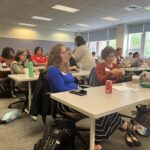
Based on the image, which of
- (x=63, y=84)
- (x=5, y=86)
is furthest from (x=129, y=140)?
(x=5, y=86)

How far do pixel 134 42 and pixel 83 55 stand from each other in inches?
264

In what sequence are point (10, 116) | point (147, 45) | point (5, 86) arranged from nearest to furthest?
point (10, 116) < point (5, 86) < point (147, 45)

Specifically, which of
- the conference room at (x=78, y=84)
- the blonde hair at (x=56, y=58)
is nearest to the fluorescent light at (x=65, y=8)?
the conference room at (x=78, y=84)

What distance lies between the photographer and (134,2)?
5.56m

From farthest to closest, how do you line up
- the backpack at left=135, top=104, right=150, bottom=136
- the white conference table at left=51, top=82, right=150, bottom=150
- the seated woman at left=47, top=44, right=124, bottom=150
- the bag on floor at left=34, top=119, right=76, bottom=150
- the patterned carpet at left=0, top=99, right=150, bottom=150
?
1. the backpack at left=135, top=104, right=150, bottom=136
2. the patterned carpet at left=0, top=99, right=150, bottom=150
3. the seated woman at left=47, top=44, right=124, bottom=150
4. the bag on floor at left=34, top=119, right=76, bottom=150
5. the white conference table at left=51, top=82, right=150, bottom=150

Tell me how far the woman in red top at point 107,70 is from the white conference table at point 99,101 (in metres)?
0.61

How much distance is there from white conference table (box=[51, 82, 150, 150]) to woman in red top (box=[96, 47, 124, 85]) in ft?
2.00

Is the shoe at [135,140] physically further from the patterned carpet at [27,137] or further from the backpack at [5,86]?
the backpack at [5,86]

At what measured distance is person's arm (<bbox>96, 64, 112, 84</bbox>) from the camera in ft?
7.77

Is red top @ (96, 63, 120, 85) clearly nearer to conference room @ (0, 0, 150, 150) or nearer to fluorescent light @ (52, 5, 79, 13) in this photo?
conference room @ (0, 0, 150, 150)

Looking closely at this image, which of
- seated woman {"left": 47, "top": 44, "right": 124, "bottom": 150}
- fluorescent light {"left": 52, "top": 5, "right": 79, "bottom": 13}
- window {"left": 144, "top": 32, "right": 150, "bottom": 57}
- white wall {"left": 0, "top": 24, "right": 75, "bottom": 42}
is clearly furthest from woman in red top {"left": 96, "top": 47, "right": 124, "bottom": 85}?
white wall {"left": 0, "top": 24, "right": 75, "bottom": 42}

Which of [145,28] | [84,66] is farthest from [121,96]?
[145,28]

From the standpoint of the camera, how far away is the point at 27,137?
2.17 metres

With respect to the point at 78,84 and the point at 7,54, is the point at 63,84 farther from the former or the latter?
the point at 7,54
